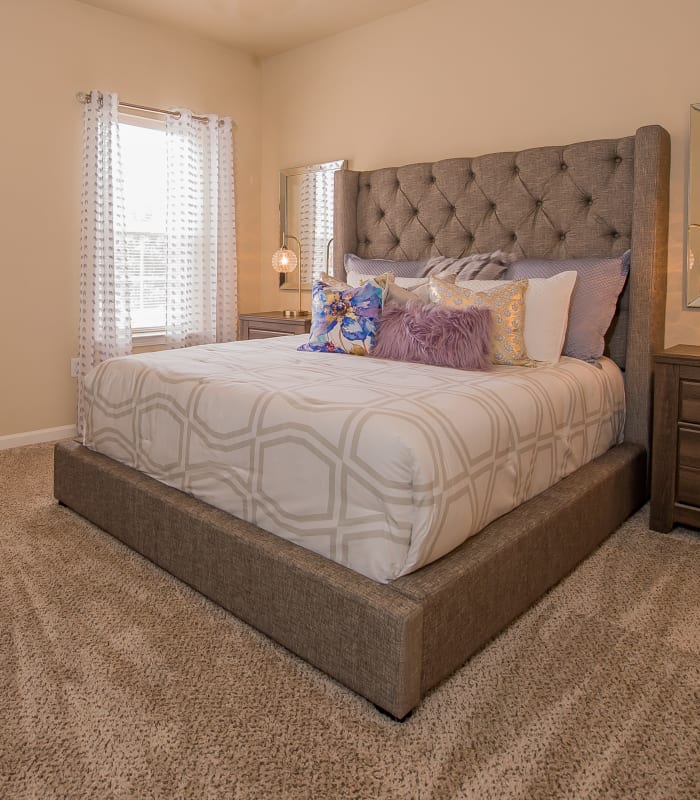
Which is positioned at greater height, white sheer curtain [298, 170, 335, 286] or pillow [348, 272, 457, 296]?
white sheer curtain [298, 170, 335, 286]

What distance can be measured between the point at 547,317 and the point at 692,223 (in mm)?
841

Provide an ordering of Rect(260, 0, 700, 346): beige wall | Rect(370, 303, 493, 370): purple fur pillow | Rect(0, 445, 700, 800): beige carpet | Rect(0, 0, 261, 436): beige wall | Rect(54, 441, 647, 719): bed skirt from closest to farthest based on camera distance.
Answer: Rect(0, 445, 700, 800): beige carpet < Rect(54, 441, 647, 719): bed skirt < Rect(370, 303, 493, 370): purple fur pillow < Rect(260, 0, 700, 346): beige wall < Rect(0, 0, 261, 436): beige wall

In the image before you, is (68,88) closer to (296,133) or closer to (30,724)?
(296,133)

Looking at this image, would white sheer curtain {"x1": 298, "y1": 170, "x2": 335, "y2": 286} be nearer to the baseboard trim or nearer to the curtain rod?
the curtain rod

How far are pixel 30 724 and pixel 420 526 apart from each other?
39.4 inches

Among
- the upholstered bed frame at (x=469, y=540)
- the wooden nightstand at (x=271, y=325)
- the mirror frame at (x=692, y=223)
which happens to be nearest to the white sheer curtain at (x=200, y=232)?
the wooden nightstand at (x=271, y=325)

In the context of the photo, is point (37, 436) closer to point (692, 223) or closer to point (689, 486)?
point (689, 486)

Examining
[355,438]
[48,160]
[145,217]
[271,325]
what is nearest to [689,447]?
[355,438]

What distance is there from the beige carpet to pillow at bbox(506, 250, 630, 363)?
103cm

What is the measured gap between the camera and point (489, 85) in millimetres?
3436

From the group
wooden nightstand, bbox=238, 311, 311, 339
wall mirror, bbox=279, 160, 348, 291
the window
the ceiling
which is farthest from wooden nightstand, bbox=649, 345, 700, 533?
the window

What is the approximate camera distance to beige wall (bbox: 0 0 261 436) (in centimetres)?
349

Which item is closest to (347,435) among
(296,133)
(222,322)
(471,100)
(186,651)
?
(186,651)

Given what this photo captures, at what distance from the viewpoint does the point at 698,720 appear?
152 centimetres
